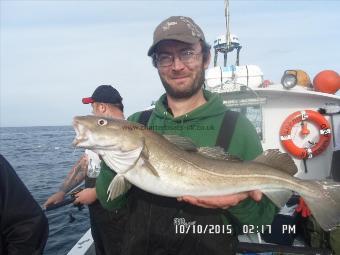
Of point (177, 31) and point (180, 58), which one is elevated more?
point (177, 31)

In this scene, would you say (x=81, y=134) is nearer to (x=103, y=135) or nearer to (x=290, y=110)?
(x=103, y=135)

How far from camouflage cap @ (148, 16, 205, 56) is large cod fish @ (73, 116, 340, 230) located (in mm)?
941

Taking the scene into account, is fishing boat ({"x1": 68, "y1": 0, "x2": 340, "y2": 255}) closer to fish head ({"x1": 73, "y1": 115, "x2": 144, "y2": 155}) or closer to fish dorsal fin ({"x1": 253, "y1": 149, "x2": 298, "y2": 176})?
fish dorsal fin ({"x1": 253, "y1": 149, "x2": 298, "y2": 176})

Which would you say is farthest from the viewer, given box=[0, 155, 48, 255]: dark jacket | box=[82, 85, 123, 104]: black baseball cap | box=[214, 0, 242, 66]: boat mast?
box=[214, 0, 242, 66]: boat mast

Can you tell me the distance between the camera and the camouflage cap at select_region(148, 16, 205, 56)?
10.7 ft

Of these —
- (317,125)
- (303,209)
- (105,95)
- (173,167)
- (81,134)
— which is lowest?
(303,209)

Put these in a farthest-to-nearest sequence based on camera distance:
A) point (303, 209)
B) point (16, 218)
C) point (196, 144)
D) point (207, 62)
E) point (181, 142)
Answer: point (303, 209), point (207, 62), point (196, 144), point (181, 142), point (16, 218)

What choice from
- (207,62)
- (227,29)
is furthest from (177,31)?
(227,29)

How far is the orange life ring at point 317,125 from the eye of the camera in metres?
8.48

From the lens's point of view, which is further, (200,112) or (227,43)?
(227,43)

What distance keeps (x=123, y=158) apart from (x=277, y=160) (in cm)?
151

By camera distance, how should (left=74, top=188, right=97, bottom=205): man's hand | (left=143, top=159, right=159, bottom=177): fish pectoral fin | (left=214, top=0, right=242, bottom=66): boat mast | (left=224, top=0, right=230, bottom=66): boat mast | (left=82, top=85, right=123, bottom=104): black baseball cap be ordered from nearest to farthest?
(left=143, top=159, right=159, bottom=177): fish pectoral fin → (left=74, top=188, right=97, bottom=205): man's hand → (left=82, top=85, right=123, bottom=104): black baseball cap → (left=224, top=0, right=230, bottom=66): boat mast → (left=214, top=0, right=242, bottom=66): boat mast

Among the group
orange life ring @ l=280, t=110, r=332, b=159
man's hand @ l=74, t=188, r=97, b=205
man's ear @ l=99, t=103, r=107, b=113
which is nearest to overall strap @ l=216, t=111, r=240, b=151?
man's hand @ l=74, t=188, r=97, b=205

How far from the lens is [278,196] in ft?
10.6
